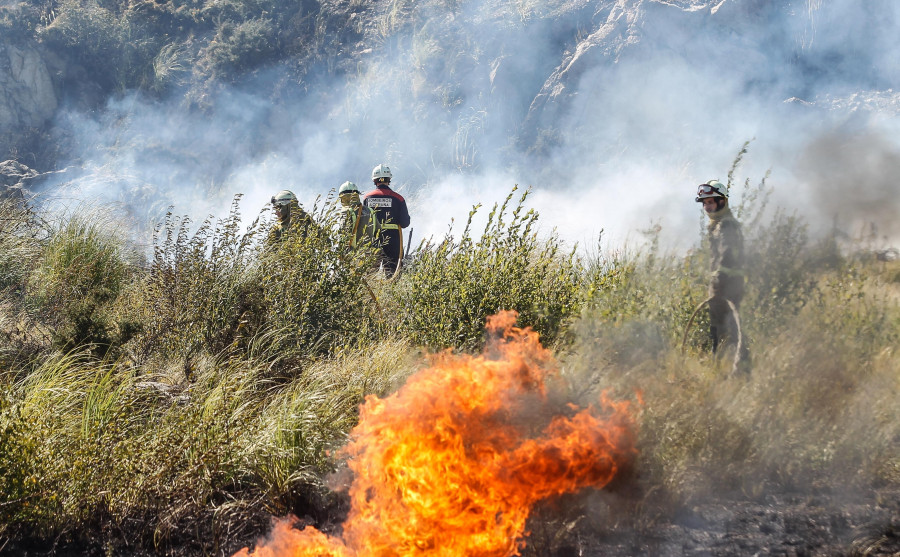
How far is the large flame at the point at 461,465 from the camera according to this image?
9.95ft

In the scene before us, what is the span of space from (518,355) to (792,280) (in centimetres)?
268

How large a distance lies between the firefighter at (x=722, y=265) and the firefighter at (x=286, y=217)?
10.9ft

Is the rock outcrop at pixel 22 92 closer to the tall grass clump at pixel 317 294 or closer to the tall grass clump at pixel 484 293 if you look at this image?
the tall grass clump at pixel 317 294

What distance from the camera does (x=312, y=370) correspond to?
4281mm

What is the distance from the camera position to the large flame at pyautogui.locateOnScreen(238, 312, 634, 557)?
9.95 feet

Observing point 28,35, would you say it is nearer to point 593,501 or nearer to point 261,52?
point 261,52

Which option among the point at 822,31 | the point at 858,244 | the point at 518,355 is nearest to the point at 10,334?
the point at 518,355

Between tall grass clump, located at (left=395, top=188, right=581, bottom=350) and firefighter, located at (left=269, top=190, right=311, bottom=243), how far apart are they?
125 centimetres

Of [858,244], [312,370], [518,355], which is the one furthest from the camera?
[858,244]

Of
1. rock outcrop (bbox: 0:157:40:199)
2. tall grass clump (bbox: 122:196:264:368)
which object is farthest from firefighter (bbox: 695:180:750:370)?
rock outcrop (bbox: 0:157:40:199)

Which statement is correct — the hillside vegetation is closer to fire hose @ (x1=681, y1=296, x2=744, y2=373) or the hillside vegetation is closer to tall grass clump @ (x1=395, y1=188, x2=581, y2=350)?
tall grass clump @ (x1=395, y1=188, x2=581, y2=350)

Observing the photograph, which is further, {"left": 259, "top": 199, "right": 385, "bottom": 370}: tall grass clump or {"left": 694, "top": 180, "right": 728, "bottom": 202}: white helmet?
{"left": 259, "top": 199, "right": 385, "bottom": 370}: tall grass clump

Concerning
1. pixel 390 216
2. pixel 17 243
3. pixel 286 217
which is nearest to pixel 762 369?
pixel 390 216

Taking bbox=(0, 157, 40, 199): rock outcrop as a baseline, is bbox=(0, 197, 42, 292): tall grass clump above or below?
below
